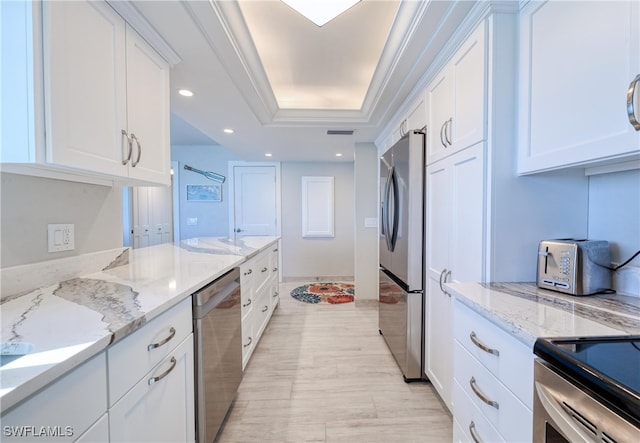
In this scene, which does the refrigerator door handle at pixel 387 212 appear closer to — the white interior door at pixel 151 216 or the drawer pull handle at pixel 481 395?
the drawer pull handle at pixel 481 395

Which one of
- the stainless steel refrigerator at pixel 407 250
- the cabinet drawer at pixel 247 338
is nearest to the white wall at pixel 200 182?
the cabinet drawer at pixel 247 338

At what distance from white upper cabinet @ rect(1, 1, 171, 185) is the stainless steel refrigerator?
162 centimetres

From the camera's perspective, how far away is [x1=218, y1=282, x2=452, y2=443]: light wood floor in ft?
4.81

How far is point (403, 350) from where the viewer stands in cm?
194

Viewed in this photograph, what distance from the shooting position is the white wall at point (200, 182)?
5031 mm

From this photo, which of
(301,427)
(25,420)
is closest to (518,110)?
(25,420)

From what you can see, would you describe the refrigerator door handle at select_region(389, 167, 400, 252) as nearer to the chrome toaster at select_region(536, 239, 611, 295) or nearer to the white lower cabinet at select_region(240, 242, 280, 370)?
the chrome toaster at select_region(536, 239, 611, 295)

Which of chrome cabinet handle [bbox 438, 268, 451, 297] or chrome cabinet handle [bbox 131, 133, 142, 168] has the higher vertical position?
chrome cabinet handle [bbox 131, 133, 142, 168]

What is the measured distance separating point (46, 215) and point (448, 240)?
2.02m

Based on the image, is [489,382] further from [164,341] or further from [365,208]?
[365,208]

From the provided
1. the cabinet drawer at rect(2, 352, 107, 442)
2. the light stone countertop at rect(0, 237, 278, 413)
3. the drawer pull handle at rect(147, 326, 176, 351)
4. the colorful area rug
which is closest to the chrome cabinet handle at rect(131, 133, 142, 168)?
the light stone countertop at rect(0, 237, 278, 413)

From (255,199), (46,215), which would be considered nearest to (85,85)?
(46,215)

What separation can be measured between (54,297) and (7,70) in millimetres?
789

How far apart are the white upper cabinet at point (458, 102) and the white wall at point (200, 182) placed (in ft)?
13.4
